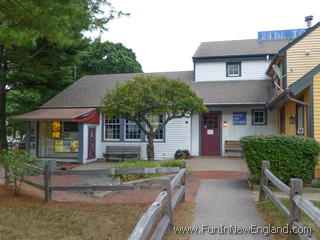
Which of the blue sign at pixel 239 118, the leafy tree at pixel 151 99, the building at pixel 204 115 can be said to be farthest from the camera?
the blue sign at pixel 239 118

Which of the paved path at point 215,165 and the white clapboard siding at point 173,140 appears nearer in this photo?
the paved path at point 215,165

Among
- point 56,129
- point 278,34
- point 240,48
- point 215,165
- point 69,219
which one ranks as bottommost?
point 69,219

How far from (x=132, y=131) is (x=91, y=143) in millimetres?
2440

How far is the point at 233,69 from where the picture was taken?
17.1 m

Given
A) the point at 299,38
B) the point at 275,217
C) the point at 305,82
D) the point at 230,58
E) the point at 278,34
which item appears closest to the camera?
the point at 275,217

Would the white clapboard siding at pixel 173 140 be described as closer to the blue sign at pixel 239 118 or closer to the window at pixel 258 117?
the blue sign at pixel 239 118

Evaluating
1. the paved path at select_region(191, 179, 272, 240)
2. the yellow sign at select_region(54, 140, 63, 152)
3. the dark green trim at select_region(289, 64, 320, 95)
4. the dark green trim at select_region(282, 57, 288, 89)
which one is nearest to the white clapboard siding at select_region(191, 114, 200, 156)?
the dark green trim at select_region(282, 57, 288, 89)

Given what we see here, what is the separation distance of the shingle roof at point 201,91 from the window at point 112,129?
133cm

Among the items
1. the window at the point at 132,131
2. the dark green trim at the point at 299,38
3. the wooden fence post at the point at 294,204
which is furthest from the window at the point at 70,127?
the wooden fence post at the point at 294,204

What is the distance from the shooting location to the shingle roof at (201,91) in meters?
14.8

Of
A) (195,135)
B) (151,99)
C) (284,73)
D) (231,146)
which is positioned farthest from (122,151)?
(284,73)

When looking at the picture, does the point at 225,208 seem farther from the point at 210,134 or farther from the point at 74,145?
the point at 74,145

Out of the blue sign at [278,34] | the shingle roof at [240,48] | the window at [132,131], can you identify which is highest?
the blue sign at [278,34]

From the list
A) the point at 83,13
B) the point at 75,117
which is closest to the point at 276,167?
the point at 83,13
